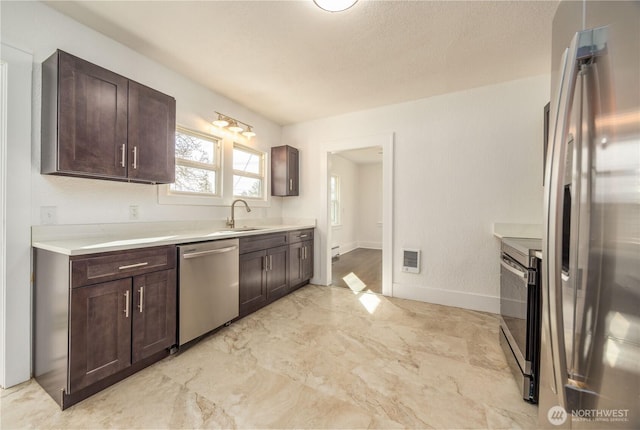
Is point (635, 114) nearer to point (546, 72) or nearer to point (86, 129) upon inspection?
point (86, 129)

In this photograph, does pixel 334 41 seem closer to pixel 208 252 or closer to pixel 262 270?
pixel 208 252

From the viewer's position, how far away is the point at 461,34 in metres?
2.14

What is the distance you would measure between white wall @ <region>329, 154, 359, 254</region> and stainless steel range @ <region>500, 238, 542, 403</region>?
465 cm

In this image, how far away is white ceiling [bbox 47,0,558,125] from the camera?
6.22ft

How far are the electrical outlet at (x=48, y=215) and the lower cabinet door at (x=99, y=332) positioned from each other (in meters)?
0.72

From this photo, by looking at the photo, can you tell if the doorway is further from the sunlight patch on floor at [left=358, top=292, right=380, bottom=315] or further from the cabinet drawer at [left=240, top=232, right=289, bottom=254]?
the cabinet drawer at [left=240, top=232, right=289, bottom=254]

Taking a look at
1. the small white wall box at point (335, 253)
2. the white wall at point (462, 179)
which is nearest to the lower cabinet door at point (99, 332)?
the white wall at point (462, 179)

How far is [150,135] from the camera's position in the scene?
220cm

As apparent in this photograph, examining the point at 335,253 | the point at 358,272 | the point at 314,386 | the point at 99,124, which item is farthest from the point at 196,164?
the point at 335,253

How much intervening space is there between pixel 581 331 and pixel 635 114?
418 mm

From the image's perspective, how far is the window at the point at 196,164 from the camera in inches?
111

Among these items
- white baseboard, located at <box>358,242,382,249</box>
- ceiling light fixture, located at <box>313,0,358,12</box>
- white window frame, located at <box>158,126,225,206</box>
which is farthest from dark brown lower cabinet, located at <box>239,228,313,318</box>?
white baseboard, located at <box>358,242,382,249</box>

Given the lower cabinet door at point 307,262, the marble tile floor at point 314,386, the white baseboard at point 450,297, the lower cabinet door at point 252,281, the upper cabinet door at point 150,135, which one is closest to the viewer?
the marble tile floor at point 314,386

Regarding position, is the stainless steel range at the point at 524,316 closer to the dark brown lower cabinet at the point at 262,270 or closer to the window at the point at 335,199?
the dark brown lower cabinet at the point at 262,270
